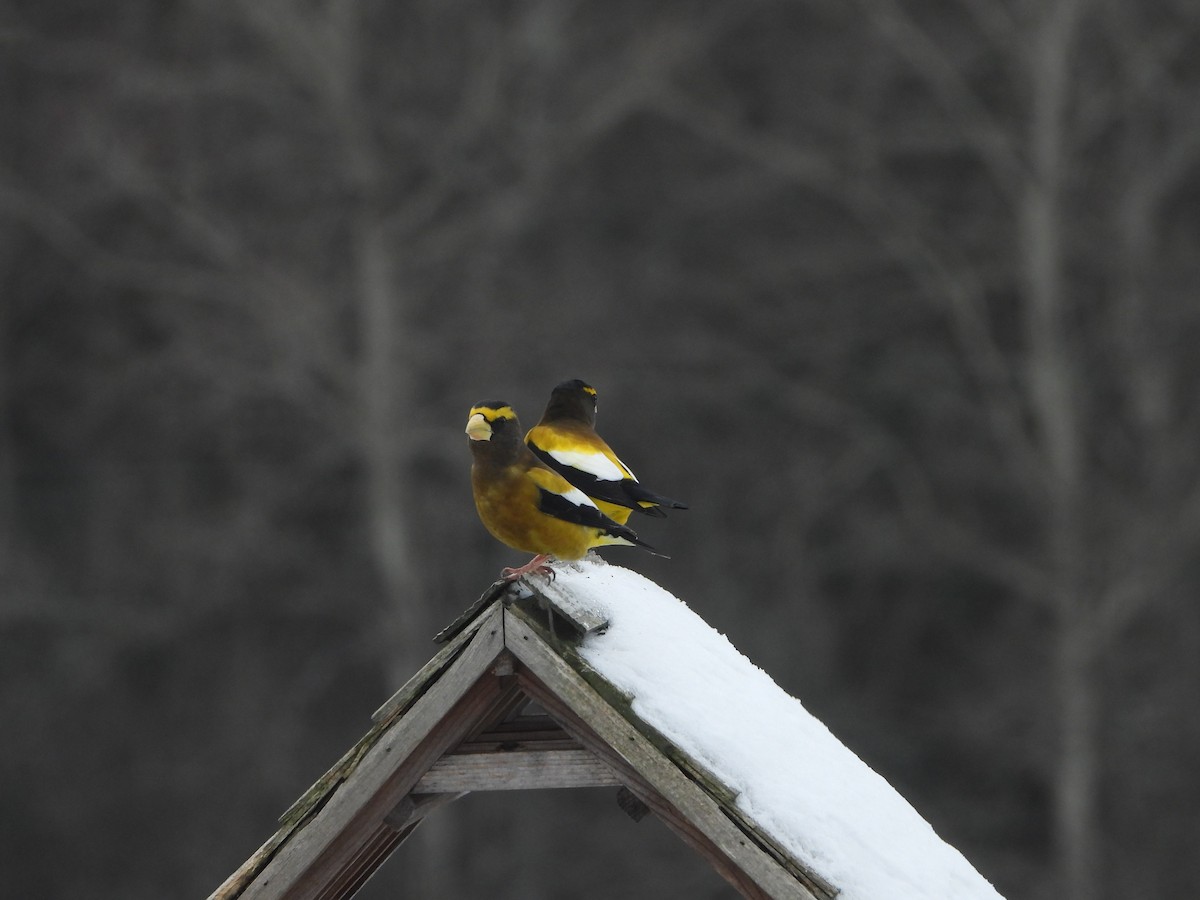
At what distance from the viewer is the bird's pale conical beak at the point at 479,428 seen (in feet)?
14.9

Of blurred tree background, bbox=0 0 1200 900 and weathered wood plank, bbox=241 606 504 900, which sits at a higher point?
blurred tree background, bbox=0 0 1200 900

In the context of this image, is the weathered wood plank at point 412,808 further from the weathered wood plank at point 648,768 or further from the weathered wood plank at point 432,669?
the weathered wood plank at point 648,768

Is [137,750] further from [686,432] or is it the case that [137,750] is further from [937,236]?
[937,236]

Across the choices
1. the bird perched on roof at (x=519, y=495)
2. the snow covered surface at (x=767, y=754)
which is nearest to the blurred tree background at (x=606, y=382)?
the bird perched on roof at (x=519, y=495)

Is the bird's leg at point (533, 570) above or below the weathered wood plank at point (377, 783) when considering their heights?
above

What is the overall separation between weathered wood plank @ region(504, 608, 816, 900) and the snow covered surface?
0.06m

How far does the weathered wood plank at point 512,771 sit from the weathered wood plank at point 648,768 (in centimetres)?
8

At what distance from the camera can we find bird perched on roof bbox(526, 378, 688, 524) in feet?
17.4

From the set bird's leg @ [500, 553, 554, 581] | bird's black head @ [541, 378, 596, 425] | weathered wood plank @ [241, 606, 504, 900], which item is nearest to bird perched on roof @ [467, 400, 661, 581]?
bird's leg @ [500, 553, 554, 581]

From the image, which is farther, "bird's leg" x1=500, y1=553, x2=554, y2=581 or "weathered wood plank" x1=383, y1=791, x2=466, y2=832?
"weathered wood plank" x1=383, y1=791, x2=466, y2=832

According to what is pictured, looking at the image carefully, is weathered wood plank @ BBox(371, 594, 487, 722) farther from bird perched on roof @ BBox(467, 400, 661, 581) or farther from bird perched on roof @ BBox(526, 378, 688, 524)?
bird perched on roof @ BBox(526, 378, 688, 524)

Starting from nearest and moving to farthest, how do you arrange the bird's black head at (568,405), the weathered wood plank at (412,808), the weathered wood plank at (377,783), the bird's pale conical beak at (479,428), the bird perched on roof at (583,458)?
the weathered wood plank at (377,783)
the weathered wood plank at (412,808)
the bird's pale conical beak at (479,428)
the bird perched on roof at (583,458)
the bird's black head at (568,405)

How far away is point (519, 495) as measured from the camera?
181 inches

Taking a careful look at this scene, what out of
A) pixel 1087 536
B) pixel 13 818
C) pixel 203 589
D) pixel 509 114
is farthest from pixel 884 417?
pixel 13 818
